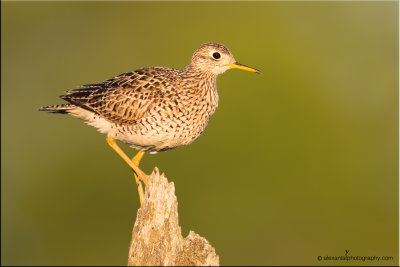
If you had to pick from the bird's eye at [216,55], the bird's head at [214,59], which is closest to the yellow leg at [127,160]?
the bird's head at [214,59]

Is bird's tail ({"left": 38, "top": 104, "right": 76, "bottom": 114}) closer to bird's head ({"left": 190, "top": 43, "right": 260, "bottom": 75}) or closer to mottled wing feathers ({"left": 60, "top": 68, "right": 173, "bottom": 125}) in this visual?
mottled wing feathers ({"left": 60, "top": 68, "right": 173, "bottom": 125})

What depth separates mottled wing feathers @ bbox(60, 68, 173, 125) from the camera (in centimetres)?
1600

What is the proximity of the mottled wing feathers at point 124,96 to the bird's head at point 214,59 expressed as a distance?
0.97 metres

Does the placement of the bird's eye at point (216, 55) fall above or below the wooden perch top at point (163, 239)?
above

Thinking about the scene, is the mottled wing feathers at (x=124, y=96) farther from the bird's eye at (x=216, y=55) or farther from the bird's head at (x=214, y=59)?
the bird's eye at (x=216, y=55)

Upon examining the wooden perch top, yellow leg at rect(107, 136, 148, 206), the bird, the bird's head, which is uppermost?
the bird's head

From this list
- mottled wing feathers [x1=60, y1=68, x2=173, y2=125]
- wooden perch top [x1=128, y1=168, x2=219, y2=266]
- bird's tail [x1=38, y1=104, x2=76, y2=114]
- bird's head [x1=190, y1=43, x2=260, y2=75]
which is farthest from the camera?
bird's tail [x1=38, y1=104, x2=76, y2=114]

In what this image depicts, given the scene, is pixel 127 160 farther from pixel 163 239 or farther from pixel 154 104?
pixel 163 239

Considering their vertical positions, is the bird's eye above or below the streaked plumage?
above

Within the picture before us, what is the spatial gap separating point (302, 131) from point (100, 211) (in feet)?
37.4

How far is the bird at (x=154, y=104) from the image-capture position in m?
15.6

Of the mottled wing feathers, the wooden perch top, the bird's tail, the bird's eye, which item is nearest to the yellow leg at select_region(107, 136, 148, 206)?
the mottled wing feathers

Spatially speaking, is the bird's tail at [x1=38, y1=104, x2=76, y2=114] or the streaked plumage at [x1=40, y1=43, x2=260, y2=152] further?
the bird's tail at [x1=38, y1=104, x2=76, y2=114]

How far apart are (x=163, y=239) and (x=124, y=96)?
4650 mm
